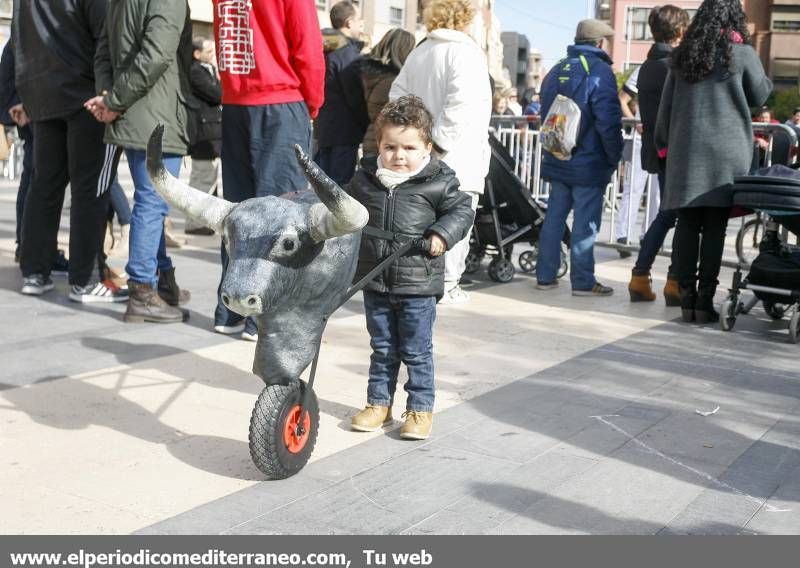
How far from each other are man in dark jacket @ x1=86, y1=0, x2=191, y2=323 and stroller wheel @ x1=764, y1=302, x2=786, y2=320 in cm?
384

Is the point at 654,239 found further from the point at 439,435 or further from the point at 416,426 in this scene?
the point at 416,426

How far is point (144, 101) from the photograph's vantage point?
654 cm

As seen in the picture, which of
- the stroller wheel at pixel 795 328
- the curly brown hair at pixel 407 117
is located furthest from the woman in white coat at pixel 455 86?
the curly brown hair at pixel 407 117

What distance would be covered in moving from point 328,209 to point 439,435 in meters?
1.38

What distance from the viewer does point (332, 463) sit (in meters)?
4.26

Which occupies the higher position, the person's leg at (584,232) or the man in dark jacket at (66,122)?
the man in dark jacket at (66,122)

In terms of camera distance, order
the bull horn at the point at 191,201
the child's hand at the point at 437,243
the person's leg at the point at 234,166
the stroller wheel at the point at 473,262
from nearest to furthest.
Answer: the bull horn at the point at 191,201, the child's hand at the point at 437,243, the person's leg at the point at 234,166, the stroller wheel at the point at 473,262

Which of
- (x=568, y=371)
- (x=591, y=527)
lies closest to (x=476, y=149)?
(x=568, y=371)

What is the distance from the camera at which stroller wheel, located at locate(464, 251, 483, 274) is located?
896 cm

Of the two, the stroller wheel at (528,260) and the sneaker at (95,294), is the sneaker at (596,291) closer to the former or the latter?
the stroller wheel at (528,260)

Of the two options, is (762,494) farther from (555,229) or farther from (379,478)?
(555,229)

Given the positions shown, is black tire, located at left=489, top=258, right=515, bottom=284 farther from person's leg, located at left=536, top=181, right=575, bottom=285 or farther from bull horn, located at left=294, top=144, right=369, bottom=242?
bull horn, located at left=294, top=144, right=369, bottom=242

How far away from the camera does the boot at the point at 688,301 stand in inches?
289

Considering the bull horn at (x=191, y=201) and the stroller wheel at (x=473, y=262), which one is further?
the stroller wheel at (x=473, y=262)
